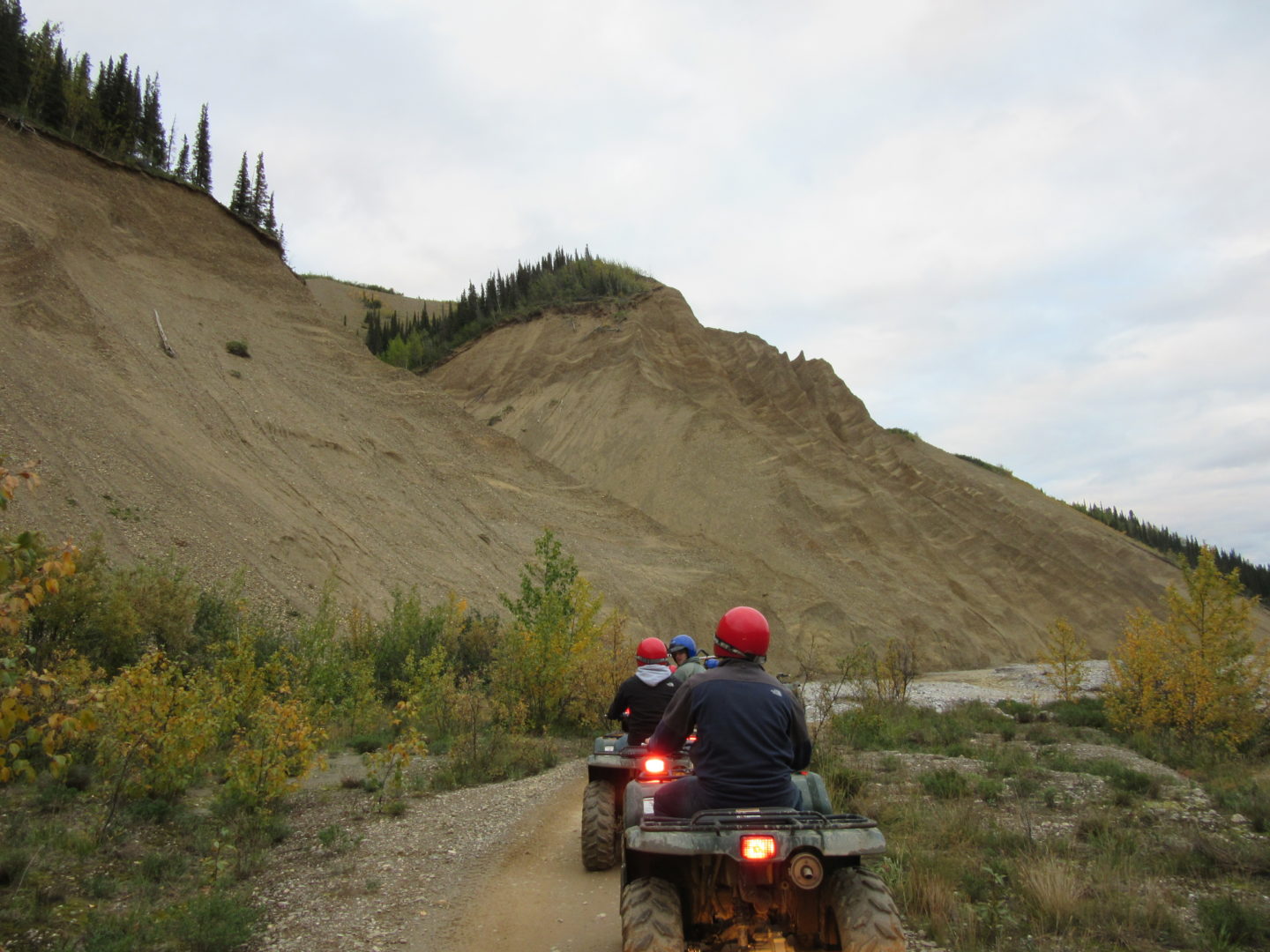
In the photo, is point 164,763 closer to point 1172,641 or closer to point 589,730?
point 589,730

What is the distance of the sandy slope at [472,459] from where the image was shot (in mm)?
24703

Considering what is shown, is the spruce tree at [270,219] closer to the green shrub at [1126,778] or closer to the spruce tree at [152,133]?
the spruce tree at [152,133]

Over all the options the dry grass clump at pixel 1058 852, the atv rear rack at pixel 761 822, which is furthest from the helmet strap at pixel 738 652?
the dry grass clump at pixel 1058 852

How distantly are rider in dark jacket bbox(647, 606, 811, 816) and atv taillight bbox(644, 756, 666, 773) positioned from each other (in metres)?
1.63

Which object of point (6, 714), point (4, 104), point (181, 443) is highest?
point (4, 104)

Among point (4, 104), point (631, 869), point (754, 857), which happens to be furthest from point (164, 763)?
point (4, 104)

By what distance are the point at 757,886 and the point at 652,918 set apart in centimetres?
50

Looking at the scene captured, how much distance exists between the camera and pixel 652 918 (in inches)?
149

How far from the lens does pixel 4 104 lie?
36.0 m

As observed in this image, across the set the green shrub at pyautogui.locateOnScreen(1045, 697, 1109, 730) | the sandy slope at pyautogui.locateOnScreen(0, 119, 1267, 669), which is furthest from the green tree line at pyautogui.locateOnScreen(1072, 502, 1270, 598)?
the green shrub at pyautogui.locateOnScreen(1045, 697, 1109, 730)

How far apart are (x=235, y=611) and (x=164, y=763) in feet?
37.5

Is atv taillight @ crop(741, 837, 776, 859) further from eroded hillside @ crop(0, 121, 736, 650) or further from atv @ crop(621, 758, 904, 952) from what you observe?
eroded hillside @ crop(0, 121, 736, 650)

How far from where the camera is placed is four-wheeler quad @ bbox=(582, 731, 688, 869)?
722 centimetres

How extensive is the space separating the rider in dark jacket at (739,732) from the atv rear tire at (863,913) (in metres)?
0.50
